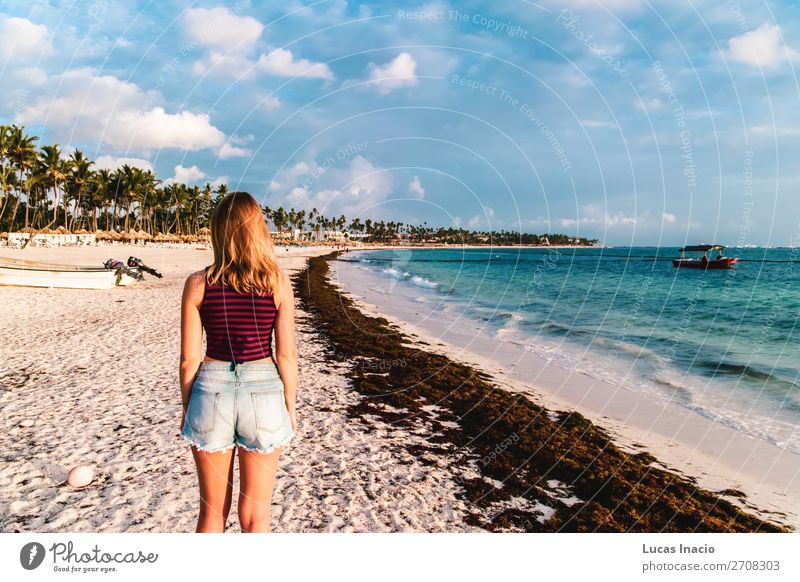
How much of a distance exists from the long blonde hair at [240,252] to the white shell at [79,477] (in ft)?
14.8

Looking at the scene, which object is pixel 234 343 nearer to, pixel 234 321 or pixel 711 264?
pixel 234 321

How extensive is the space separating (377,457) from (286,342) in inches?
182

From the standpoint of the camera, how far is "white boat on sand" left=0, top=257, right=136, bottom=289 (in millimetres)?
22984

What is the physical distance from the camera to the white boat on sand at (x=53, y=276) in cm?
2298

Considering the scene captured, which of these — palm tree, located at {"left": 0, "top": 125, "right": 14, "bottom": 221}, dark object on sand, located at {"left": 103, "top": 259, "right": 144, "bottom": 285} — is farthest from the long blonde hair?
palm tree, located at {"left": 0, "top": 125, "right": 14, "bottom": 221}

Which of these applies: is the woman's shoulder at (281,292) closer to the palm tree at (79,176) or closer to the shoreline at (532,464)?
the shoreline at (532,464)

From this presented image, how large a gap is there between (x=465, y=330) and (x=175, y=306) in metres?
13.7

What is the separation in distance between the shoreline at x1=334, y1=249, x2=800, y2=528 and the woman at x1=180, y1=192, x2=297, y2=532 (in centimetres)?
747

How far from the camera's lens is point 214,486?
3297 mm

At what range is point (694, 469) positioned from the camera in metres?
8.19

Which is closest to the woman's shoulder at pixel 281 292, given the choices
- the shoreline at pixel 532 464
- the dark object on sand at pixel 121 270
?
the shoreline at pixel 532 464

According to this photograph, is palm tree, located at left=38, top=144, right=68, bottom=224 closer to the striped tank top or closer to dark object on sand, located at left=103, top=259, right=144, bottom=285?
dark object on sand, located at left=103, top=259, right=144, bottom=285
